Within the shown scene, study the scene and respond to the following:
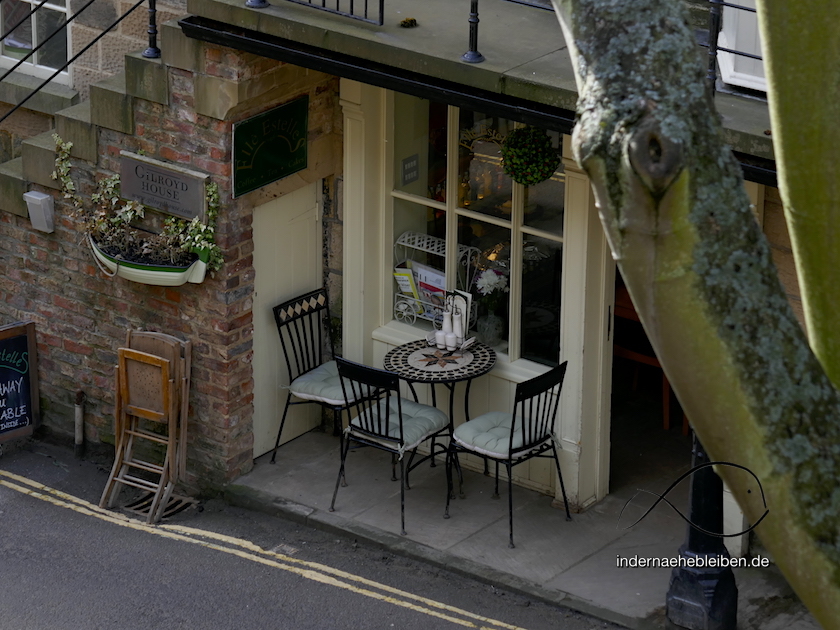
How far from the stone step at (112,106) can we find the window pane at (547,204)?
8.09ft

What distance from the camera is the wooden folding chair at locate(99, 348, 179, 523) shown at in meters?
8.12

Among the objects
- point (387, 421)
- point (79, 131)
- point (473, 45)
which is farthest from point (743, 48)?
point (79, 131)

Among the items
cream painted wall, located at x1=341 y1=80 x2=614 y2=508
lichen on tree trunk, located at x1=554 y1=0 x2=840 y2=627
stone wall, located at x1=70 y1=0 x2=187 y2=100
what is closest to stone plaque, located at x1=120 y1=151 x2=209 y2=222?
stone wall, located at x1=70 y1=0 x2=187 y2=100

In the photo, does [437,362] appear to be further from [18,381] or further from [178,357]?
[18,381]

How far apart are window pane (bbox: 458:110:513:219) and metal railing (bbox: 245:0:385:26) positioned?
3.52ft

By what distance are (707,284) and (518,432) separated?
4958mm

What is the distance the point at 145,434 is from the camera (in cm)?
827

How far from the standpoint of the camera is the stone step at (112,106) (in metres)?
7.99

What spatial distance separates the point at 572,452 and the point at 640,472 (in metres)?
0.86

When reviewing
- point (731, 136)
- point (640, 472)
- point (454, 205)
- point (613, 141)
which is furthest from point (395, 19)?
point (613, 141)

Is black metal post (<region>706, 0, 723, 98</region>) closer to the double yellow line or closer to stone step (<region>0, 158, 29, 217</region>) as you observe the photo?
the double yellow line

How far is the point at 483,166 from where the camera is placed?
826 cm

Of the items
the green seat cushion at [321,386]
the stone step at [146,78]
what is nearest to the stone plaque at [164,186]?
the stone step at [146,78]

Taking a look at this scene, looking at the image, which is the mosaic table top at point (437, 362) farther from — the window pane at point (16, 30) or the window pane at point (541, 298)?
the window pane at point (16, 30)
